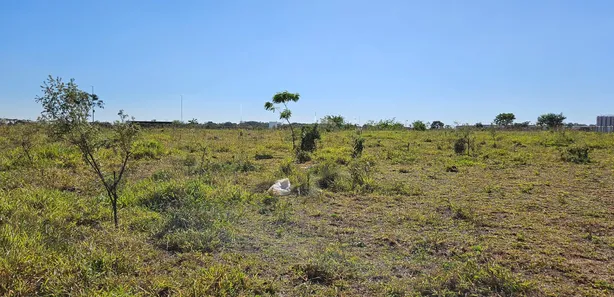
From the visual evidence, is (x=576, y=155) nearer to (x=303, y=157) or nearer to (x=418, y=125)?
(x=303, y=157)

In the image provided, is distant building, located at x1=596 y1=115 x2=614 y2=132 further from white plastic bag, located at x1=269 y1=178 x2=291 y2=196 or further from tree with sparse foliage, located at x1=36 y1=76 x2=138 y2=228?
tree with sparse foliage, located at x1=36 y1=76 x2=138 y2=228

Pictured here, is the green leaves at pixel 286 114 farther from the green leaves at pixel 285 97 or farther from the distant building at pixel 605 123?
the distant building at pixel 605 123

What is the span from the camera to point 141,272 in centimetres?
343

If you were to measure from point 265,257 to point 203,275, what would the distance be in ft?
2.67

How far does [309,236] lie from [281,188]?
250cm

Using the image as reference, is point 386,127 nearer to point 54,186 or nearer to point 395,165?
point 395,165

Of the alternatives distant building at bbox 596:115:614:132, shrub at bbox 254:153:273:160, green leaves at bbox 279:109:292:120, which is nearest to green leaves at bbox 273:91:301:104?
green leaves at bbox 279:109:292:120

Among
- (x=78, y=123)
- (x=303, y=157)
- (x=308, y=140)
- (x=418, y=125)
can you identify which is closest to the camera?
(x=78, y=123)

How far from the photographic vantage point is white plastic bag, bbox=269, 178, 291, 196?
689cm

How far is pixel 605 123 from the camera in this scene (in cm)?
4050

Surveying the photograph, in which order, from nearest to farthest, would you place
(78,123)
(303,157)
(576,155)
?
(78,123)
(576,155)
(303,157)

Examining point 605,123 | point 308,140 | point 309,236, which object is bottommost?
point 309,236

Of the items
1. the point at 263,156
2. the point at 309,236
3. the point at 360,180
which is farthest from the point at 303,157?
the point at 309,236

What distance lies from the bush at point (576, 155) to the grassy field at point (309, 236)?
2.47m
